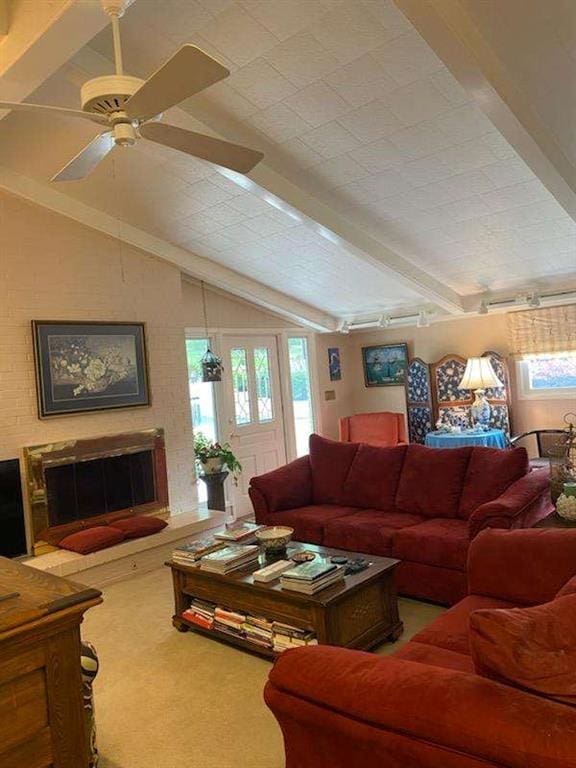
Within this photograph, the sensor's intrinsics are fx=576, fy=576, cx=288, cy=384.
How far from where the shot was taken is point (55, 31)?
2361mm

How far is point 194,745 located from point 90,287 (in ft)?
11.4

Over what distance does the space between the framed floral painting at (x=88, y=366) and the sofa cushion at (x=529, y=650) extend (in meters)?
3.72

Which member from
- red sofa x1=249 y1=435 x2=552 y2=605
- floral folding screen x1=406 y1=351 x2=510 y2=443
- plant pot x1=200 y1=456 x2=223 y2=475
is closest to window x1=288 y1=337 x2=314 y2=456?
floral folding screen x1=406 y1=351 x2=510 y2=443

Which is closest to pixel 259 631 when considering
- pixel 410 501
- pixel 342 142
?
pixel 410 501

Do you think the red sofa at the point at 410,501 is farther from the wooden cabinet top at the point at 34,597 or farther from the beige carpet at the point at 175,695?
the wooden cabinet top at the point at 34,597

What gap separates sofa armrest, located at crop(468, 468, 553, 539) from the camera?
3.18 meters

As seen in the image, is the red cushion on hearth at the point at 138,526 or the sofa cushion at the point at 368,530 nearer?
the sofa cushion at the point at 368,530

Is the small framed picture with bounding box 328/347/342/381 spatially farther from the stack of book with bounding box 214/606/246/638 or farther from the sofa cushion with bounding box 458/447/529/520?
the stack of book with bounding box 214/606/246/638

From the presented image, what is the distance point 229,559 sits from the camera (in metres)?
3.06

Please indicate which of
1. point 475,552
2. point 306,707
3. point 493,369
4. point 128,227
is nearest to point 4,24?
point 128,227

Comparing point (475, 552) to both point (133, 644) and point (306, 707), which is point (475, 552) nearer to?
point (306, 707)

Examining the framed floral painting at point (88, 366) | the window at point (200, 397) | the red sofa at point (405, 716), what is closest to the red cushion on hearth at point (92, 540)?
the framed floral painting at point (88, 366)

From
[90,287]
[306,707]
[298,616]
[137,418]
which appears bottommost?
[298,616]

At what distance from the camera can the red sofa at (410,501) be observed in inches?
130
